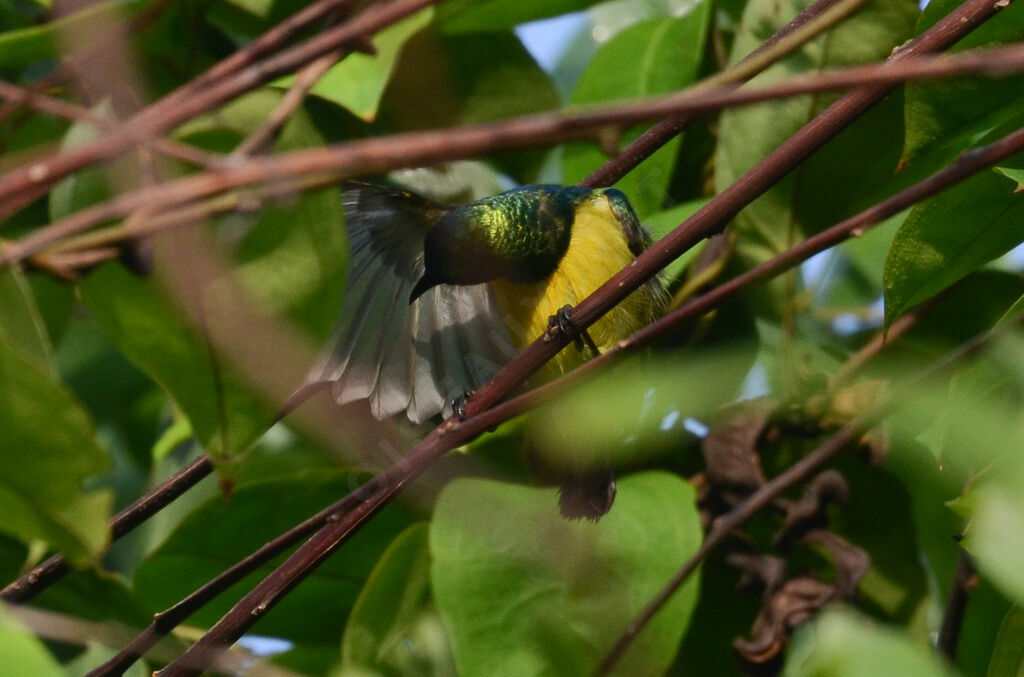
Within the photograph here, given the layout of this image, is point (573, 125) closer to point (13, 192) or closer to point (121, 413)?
point (13, 192)

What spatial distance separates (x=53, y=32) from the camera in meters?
1.58

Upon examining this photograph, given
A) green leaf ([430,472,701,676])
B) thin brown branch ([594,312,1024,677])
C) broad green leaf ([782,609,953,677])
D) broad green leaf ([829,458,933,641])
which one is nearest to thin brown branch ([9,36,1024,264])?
broad green leaf ([782,609,953,677])

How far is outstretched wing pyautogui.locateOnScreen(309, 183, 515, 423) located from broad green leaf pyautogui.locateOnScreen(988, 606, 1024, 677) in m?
1.09

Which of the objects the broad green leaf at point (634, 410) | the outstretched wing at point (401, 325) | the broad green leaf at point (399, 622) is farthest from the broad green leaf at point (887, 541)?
the outstretched wing at point (401, 325)

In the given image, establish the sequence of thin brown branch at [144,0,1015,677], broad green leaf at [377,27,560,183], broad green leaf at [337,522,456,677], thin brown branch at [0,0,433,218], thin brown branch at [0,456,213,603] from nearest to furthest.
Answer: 1. thin brown branch at [0,0,433,218]
2. thin brown branch at [144,0,1015,677]
3. thin brown branch at [0,456,213,603]
4. broad green leaf at [337,522,456,677]
5. broad green leaf at [377,27,560,183]

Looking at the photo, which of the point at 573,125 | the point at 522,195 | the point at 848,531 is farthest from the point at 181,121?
the point at 522,195

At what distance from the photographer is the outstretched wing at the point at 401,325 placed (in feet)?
6.66

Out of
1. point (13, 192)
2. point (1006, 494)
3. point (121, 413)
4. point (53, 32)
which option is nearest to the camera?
point (1006, 494)

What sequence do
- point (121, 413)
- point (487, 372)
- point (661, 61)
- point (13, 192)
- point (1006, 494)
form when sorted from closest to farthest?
point (1006, 494) → point (13, 192) → point (661, 61) → point (121, 413) → point (487, 372)

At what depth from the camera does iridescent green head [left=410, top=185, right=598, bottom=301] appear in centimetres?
229

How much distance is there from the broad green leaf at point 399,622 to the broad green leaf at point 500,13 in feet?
2.81

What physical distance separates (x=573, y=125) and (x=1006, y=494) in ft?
0.93

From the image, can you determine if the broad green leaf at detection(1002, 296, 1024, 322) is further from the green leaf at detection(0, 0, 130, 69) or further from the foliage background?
the green leaf at detection(0, 0, 130, 69)

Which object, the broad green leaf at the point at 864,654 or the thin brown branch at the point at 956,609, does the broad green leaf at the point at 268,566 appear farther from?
the broad green leaf at the point at 864,654
